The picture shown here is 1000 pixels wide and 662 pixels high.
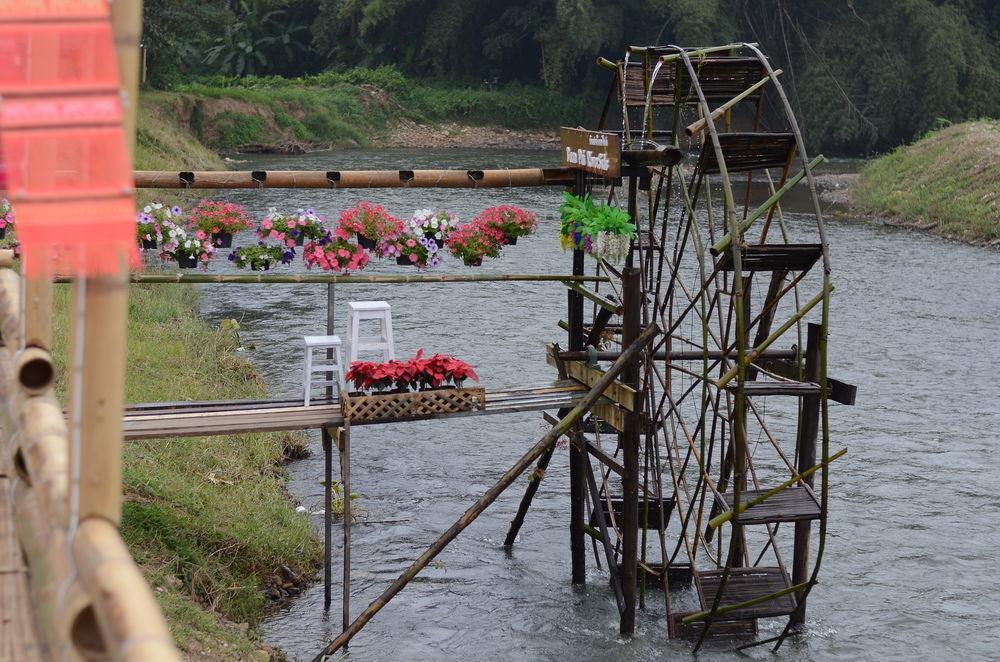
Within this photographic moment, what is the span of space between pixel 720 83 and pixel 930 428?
7138 millimetres

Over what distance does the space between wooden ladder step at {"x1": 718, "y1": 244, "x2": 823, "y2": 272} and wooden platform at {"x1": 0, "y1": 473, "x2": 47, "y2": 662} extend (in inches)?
227

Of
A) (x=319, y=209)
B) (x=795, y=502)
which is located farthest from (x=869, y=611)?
(x=319, y=209)

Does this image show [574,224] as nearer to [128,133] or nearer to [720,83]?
[720,83]

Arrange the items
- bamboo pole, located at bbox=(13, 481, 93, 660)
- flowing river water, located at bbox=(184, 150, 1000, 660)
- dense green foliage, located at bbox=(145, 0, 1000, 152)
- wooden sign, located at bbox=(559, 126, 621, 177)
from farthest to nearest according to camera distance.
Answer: dense green foliage, located at bbox=(145, 0, 1000, 152) < flowing river water, located at bbox=(184, 150, 1000, 660) < wooden sign, located at bbox=(559, 126, 621, 177) < bamboo pole, located at bbox=(13, 481, 93, 660)

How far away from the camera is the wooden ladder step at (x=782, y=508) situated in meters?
8.66

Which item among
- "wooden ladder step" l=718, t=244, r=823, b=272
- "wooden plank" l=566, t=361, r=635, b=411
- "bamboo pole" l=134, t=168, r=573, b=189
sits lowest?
"wooden plank" l=566, t=361, r=635, b=411

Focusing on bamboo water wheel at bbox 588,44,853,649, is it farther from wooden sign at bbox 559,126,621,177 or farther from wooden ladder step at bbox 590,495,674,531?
wooden sign at bbox 559,126,621,177

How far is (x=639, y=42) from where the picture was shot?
54.8 metres

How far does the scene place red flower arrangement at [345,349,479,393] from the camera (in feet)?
28.6

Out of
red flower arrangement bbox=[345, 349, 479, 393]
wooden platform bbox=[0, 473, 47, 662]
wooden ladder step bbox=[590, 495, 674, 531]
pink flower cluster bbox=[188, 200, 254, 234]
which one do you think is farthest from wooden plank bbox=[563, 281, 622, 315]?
wooden platform bbox=[0, 473, 47, 662]

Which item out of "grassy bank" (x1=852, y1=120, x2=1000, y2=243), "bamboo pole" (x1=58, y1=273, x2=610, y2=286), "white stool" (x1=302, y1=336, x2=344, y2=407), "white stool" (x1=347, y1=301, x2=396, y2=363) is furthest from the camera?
"grassy bank" (x1=852, y1=120, x2=1000, y2=243)

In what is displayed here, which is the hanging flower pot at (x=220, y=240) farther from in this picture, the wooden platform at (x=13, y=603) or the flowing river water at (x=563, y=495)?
the wooden platform at (x=13, y=603)

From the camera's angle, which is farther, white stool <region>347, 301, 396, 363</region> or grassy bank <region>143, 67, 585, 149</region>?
grassy bank <region>143, 67, 585, 149</region>

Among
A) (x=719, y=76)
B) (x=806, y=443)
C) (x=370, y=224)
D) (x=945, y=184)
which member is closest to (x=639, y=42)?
(x=945, y=184)
